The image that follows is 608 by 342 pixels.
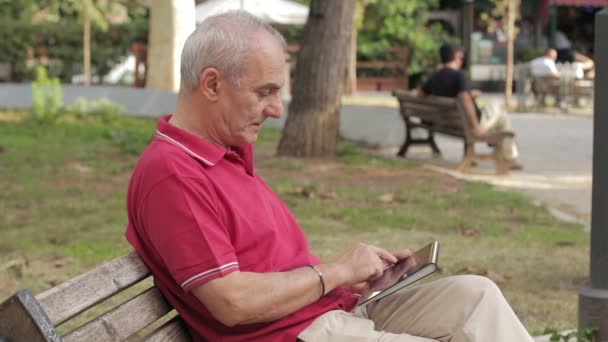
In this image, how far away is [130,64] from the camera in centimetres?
3025

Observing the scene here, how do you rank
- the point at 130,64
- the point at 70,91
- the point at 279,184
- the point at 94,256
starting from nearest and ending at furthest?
the point at 94,256
the point at 279,184
the point at 70,91
the point at 130,64

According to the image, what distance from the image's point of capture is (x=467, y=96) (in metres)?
11.7

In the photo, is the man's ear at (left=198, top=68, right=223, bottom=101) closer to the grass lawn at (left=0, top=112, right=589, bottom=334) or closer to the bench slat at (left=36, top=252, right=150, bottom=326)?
the bench slat at (left=36, top=252, right=150, bottom=326)

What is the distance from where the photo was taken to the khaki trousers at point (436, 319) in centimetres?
277

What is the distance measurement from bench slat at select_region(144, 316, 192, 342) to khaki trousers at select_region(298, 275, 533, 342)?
33cm

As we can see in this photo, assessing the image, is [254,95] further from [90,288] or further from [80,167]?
[80,167]

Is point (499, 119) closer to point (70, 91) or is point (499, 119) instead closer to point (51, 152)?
point (51, 152)

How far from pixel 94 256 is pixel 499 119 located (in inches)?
252

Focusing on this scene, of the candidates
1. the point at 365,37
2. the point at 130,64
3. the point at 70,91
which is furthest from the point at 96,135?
the point at 365,37

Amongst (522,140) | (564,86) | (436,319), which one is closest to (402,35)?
(564,86)

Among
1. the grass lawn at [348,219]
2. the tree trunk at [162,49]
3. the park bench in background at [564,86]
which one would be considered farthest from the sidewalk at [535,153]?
the tree trunk at [162,49]

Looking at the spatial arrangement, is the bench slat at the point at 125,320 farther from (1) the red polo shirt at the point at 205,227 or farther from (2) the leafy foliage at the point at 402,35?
(2) the leafy foliage at the point at 402,35

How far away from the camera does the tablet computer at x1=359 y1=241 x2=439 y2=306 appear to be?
2.79 metres

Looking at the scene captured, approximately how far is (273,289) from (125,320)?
36 cm
